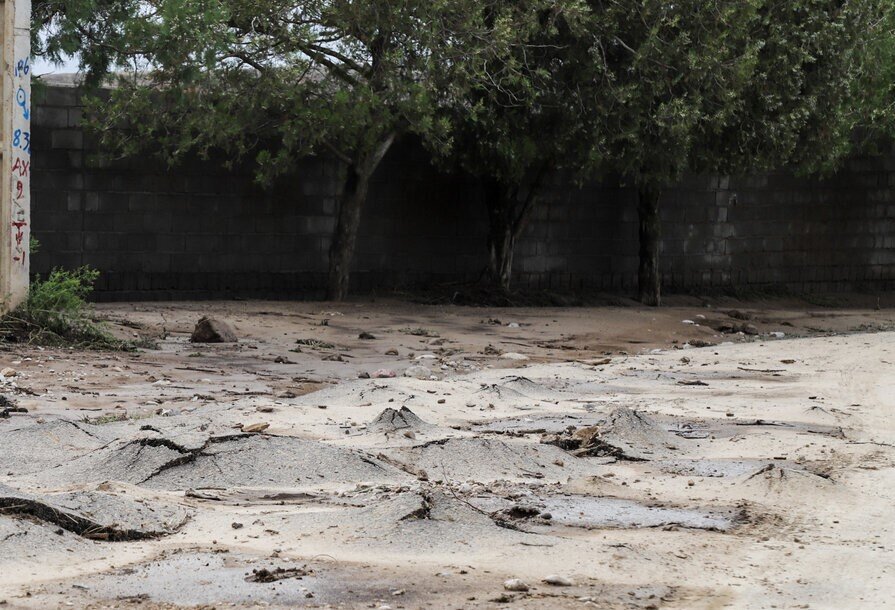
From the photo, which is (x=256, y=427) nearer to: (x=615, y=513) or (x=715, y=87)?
(x=615, y=513)

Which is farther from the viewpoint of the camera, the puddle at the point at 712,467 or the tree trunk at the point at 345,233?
the tree trunk at the point at 345,233

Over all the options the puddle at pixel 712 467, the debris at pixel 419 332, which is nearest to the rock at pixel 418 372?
the debris at pixel 419 332

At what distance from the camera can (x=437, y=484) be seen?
19.4 ft

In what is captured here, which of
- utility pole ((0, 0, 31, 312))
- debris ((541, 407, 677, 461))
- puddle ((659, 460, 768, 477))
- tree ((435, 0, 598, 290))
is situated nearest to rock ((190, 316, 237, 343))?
utility pole ((0, 0, 31, 312))

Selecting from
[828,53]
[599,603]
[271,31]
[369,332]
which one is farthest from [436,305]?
[599,603]

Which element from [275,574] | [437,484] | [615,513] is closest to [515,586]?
[275,574]

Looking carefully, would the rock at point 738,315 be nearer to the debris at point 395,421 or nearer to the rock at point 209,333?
the rock at point 209,333

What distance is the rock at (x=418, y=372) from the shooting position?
9856mm

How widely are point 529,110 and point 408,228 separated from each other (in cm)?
232

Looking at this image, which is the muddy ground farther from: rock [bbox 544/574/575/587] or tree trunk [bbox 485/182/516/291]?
tree trunk [bbox 485/182/516/291]

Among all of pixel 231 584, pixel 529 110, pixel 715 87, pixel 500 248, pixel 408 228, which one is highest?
pixel 715 87

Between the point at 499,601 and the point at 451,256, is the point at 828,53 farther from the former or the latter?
the point at 499,601

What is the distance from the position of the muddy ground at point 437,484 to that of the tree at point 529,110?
5210 mm

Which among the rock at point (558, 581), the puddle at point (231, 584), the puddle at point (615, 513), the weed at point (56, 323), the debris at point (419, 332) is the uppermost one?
the weed at point (56, 323)
